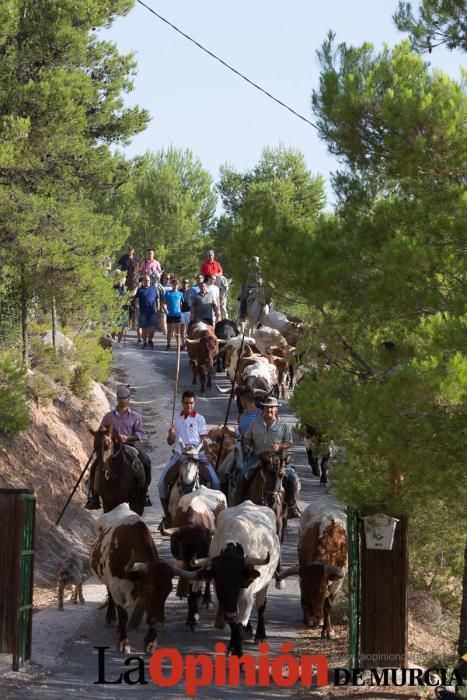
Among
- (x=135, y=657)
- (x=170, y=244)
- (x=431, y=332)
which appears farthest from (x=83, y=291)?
(x=170, y=244)

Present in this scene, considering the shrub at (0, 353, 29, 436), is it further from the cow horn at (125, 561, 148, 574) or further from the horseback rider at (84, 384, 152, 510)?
the cow horn at (125, 561, 148, 574)

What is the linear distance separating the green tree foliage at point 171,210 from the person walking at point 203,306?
28.4 m

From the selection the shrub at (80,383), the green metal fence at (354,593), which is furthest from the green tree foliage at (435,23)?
the shrub at (80,383)

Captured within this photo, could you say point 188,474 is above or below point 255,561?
above

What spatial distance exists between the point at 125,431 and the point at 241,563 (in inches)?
183

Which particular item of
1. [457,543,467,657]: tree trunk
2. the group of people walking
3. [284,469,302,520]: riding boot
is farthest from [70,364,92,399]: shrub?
[457,543,467,657]: tree trunk

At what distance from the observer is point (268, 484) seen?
17812 millimetres

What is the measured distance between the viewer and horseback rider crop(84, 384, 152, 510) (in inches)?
747

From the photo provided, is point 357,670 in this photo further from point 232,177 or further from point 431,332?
point 232,177

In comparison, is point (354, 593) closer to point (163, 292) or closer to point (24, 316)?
point (24, 316)

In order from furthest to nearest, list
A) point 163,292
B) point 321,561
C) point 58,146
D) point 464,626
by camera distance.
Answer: point 163,292, point 58,146, point 321,561, point 464,626

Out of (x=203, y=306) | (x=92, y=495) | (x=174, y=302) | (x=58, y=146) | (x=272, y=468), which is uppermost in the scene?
(x=58, y=146)

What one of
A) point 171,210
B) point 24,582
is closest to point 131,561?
point 24,582

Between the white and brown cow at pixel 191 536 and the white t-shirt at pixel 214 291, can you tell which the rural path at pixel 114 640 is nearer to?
the white and brown cow at pixel 191 536
